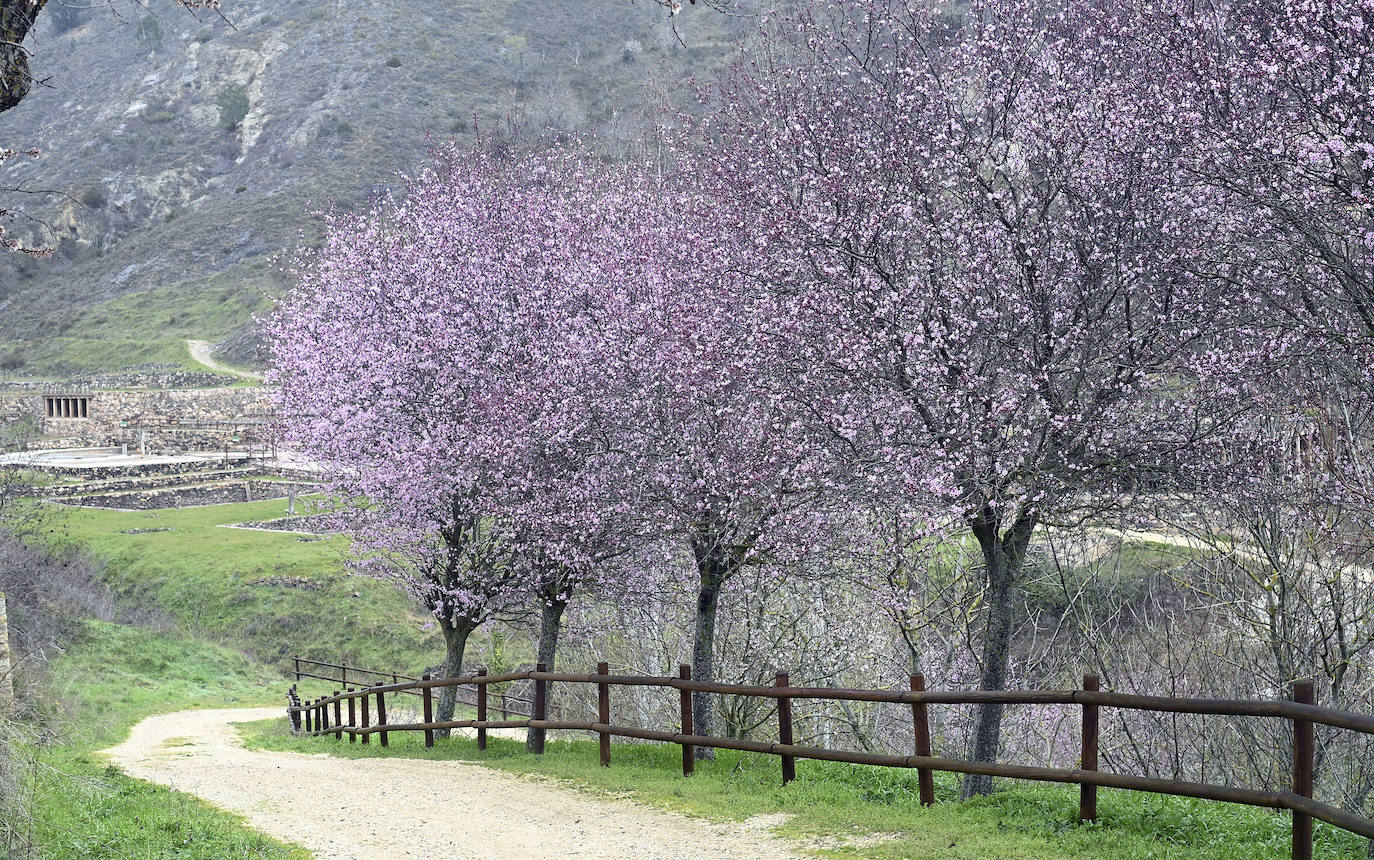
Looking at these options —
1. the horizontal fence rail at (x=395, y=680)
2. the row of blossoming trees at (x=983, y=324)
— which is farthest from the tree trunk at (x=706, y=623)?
the horizontal fence rail at (x=395, y=680)

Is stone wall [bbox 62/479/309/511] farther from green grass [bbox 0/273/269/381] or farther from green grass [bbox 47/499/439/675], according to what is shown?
green grass [bbox 0/273/269/381]

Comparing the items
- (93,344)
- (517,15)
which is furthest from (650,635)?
(517,15)

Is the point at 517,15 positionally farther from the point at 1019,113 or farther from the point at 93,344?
the point at 1019,113

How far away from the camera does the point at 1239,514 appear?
38.8ft

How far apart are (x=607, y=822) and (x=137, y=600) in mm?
36387

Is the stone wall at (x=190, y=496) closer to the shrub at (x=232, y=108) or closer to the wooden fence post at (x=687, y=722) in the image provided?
the wooden fence post at (x=687, y=722)

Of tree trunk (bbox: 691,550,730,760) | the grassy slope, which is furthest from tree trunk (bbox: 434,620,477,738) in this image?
the grassy slope

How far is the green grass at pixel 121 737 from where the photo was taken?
321 inches

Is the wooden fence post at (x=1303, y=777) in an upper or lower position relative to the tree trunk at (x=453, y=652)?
upper

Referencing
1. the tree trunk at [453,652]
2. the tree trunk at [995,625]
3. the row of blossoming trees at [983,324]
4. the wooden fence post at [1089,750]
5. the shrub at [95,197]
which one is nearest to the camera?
the wooden fence post at [1089,750]

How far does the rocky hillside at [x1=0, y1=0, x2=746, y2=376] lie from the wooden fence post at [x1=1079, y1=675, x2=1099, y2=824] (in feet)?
250

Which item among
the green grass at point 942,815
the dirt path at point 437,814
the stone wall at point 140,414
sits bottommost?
the dirt path at point 437,814

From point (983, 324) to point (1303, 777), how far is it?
5334 millimetres

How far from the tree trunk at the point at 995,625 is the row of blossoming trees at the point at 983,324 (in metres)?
0.04
